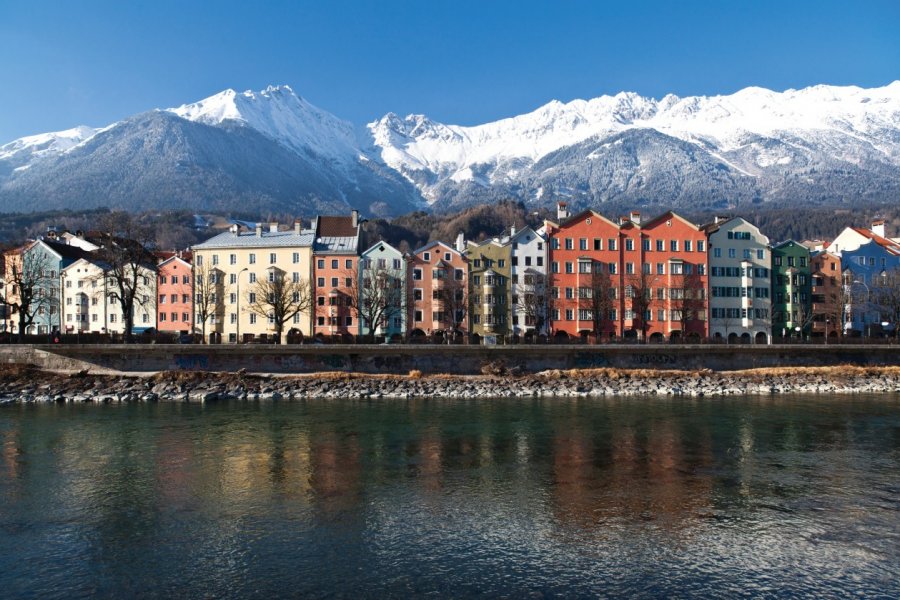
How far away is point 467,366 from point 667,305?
34.7 meters

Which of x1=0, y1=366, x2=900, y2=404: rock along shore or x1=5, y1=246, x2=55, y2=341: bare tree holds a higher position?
x1=5, y1=246, x2=55, y2=341: bare tree

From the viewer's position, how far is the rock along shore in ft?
185

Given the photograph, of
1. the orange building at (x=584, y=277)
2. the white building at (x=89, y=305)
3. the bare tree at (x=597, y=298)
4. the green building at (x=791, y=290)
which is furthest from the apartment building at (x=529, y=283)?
the white building at (x=89, y=305)

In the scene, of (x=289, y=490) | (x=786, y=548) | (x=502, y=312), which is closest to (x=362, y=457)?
(x=289, y=490)

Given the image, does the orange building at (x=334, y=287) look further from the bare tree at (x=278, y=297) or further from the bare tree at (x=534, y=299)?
the bare tree at (x=534, y=299)

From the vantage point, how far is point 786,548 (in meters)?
20.8

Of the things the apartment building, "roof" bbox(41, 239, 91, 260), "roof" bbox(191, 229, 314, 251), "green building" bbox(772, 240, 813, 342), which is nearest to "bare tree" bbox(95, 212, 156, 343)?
"roof" bbox(191, 229, 314, 251)

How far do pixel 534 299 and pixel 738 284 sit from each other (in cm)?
2952

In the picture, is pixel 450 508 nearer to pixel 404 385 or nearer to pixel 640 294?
pixel 404 385

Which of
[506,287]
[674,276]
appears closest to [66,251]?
[506,287]

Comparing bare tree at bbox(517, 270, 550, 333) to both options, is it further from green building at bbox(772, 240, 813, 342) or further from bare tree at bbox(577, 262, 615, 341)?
green building at bbox(772, 240, 813, 342)

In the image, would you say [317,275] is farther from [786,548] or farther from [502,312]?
[786,548]

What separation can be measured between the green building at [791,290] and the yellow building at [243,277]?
62.6 meters

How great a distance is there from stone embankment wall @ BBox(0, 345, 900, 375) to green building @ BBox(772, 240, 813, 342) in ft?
96.3
